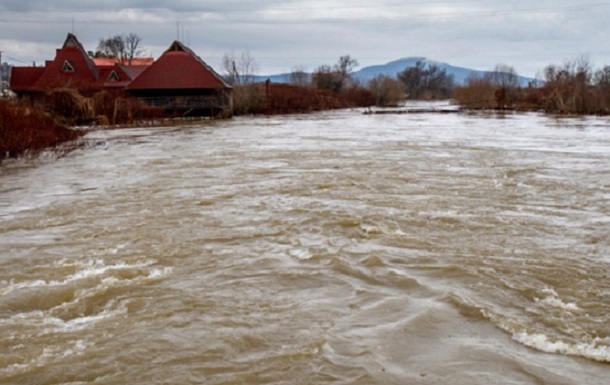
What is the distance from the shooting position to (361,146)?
69.4 feet

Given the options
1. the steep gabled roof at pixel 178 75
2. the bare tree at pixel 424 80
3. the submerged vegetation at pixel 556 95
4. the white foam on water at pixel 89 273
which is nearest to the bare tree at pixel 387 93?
the submerged vegetation at pixel 556 95

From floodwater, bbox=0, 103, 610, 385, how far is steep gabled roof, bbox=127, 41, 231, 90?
Answer: 32.7 meters

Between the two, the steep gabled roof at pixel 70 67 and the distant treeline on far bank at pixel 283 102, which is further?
the steep gabled roof at pixel 70 67

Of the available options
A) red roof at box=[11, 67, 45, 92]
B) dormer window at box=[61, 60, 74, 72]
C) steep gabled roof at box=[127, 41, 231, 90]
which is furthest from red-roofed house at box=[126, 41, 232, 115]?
red roof at box=[11, 67, 45, 92]

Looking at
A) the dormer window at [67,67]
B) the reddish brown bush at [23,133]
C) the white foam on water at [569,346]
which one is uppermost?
the dormer window at [67,67]

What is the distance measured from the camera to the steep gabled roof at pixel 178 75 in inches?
1779

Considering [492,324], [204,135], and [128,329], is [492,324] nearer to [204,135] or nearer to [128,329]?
[128,329]

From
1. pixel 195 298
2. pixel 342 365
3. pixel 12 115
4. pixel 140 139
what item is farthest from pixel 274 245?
pixel 140 139

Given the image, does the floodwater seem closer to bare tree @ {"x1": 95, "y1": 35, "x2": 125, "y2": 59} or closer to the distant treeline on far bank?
the distant treeline on far bank

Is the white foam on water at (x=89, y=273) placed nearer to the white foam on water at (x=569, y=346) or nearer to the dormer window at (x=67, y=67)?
the white foam on water at (x=569, y=346)

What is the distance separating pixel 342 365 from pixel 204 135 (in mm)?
24355

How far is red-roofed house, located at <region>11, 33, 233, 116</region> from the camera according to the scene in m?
44.9

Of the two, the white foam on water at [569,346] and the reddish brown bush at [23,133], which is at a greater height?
the reddish brown bush at [23,133]

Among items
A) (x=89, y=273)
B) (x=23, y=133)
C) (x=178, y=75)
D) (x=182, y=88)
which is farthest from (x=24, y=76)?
(x=89, y=273)
